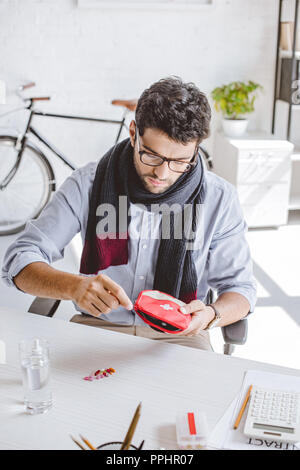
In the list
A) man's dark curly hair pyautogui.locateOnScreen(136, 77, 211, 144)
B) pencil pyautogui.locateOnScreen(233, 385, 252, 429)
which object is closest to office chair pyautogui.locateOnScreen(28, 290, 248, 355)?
pencil pyautogui.locateOnScreen(233, 385, 252, 429)

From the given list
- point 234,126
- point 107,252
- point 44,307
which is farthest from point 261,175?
point 44,307

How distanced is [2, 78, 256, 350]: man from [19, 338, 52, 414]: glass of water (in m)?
0.41

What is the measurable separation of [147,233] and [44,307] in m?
0.36

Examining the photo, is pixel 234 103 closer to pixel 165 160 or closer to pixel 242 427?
pixel 165 160

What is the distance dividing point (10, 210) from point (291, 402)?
10.6ft

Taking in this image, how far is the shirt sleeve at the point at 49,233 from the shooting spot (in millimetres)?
1583

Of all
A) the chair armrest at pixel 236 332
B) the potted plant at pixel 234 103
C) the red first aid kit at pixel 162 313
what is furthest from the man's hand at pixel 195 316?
the potted plant at pixel 234 103

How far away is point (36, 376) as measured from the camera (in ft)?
3.88

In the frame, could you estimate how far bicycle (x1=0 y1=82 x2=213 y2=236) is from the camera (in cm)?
378

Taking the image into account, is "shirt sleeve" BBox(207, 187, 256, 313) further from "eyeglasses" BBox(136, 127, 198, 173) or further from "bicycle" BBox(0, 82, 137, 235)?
"bicycle" BBox(0, 82, 137, 235)

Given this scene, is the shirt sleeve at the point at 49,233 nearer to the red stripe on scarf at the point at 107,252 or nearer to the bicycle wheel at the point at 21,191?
the red stripe on scarf at the point at 107,252

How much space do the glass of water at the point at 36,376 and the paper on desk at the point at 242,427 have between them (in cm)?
33
